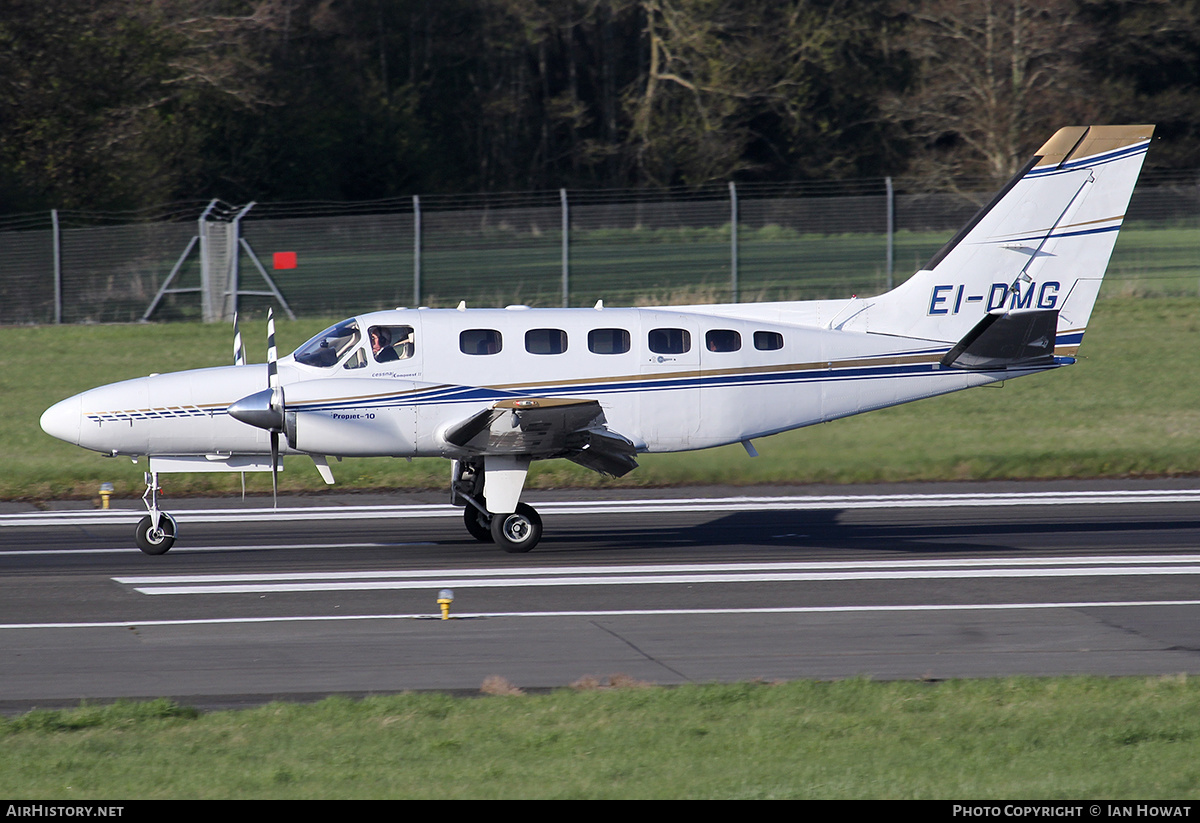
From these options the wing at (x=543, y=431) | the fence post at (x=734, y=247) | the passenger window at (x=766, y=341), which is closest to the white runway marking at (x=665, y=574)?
the wing at (x=543, y=431)

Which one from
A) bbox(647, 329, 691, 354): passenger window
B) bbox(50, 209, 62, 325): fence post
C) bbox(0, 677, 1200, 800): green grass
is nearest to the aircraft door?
bbox(647, 329, 691, 354): passenger window

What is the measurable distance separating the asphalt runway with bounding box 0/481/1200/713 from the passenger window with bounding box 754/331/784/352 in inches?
93.1

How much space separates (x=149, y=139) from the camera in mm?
37844

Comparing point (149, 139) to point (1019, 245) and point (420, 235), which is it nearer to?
point (420, 235)

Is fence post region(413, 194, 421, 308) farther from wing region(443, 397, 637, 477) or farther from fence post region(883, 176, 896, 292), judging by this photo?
wing region(443, 397, 637, 477)

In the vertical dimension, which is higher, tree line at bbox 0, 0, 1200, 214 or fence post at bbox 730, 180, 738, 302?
tree line at bbox 0, 0, 1200, 214

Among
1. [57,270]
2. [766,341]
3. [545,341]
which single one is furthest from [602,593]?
[57,270]

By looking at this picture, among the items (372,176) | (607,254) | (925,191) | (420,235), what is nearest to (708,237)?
(607,254)

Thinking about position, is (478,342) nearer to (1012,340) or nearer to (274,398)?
(274,398)

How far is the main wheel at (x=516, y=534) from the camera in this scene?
48.6 ft

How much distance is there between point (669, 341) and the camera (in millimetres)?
15117

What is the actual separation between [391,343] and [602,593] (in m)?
3.98

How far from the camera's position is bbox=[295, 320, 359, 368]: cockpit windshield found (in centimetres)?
1455

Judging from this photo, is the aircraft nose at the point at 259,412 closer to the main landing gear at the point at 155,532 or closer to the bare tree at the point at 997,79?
the main landing gear at the point at 155,532
